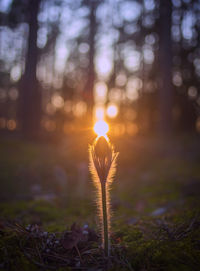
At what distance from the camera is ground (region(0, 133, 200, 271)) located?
59.0 inches

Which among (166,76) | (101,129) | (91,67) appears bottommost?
(101,129)

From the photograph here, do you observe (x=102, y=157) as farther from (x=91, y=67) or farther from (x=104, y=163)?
(x=91, y=67)

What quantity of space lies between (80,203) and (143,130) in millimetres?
17824

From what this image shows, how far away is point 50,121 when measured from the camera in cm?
2678

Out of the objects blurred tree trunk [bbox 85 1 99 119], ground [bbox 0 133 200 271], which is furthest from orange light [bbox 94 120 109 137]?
blurred tree trunk [bbox 85 1 99 119]

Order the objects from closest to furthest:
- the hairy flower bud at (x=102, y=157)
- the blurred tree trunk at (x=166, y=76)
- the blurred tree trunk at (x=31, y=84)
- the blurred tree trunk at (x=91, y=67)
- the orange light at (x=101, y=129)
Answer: the hairy flower bud at (x=102, y=157)
the orange light at (x=101, y=129)
the blurred tree trunk at (x=31, y=84)
the blurred tree trunk at (x=166, y=76)
the blurred tree trunk at (x=91, y=67)

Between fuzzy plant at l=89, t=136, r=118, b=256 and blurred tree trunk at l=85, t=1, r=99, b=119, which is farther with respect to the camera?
blurred tree trunk at l=85, t=1, r=99, b=119

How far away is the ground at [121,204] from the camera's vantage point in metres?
1.50

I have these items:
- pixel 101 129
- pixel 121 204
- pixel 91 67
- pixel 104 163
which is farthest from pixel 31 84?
pixel 104 163

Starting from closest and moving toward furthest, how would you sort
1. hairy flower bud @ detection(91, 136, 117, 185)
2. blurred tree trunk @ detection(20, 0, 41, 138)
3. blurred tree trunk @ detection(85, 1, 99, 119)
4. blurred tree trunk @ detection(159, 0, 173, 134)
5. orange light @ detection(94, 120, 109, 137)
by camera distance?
hairy flower bud @ detection(91, 136, 117, 185) → orange light @ detection(94, 120, 109, 137) → blurred tree trunk @ detection(20, 0, 41, 138) → blurred tree trunk @ detection(159, 0, 173, 134) → blurred tree trunk @ detection(85, 1, 99, 119)

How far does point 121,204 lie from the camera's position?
11.5 feet

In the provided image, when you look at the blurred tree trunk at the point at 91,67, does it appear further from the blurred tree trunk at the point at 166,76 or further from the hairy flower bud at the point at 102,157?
the hairy flower bud at the point at 102,157

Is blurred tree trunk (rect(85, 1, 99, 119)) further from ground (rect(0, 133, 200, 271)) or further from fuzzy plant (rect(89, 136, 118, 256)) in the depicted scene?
fuzzy plant (rect(89, 136, 118, 256))

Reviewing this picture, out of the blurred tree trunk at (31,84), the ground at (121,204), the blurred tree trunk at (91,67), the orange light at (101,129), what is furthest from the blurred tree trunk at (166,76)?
the orange light at (101,129)
